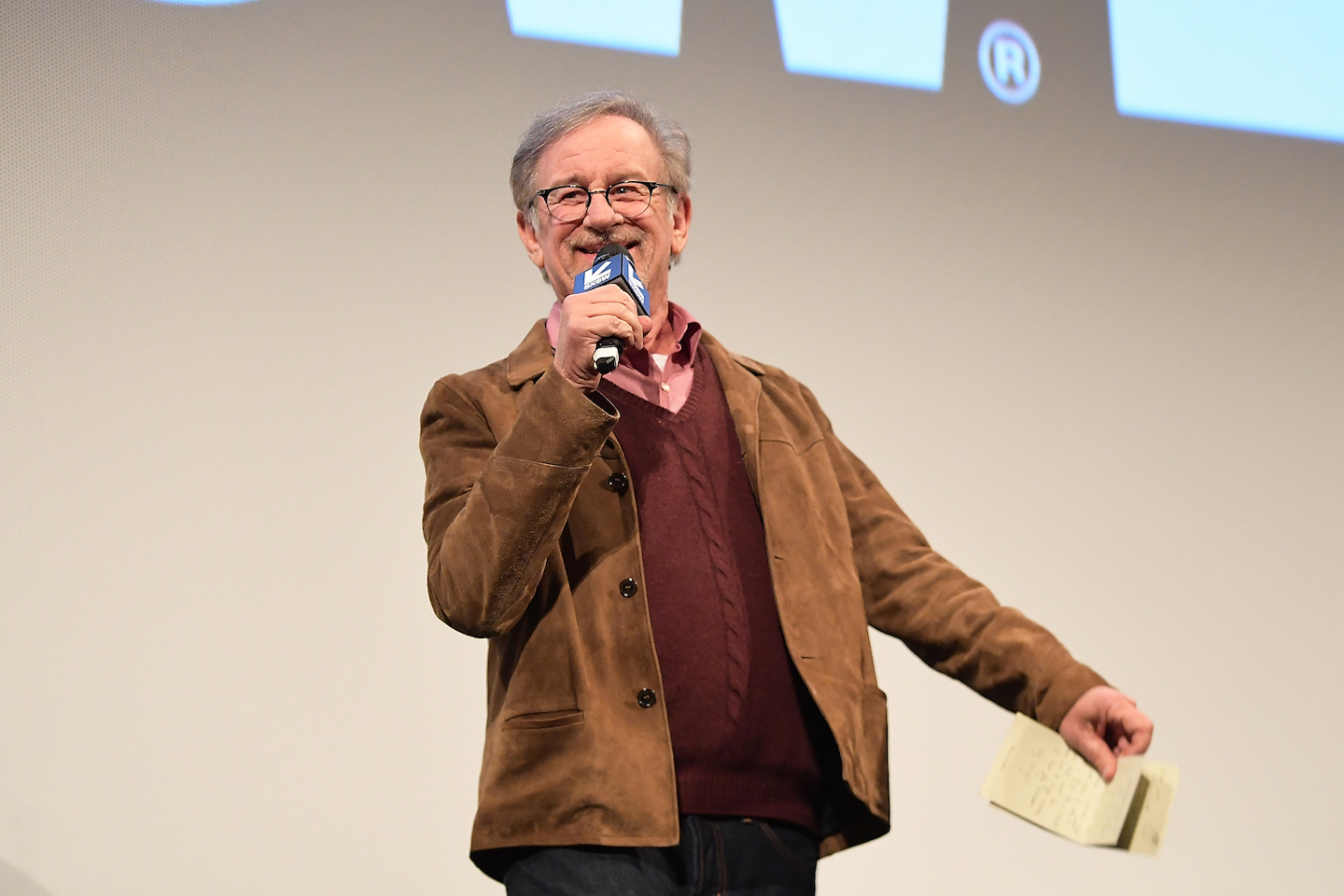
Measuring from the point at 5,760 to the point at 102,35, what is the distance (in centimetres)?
136

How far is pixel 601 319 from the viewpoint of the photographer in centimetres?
142

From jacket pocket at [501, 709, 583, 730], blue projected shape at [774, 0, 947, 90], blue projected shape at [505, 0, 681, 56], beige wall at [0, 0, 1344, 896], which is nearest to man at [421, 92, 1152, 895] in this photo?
jacket pocket at [501, 709, 583, 730]

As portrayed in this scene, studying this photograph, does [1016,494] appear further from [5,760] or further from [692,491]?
[5,760]

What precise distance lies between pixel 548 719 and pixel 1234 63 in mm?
2657

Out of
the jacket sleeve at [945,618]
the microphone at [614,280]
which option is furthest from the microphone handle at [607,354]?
the jacket sleeve at [945,618]

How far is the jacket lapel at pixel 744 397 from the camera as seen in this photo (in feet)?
5.75

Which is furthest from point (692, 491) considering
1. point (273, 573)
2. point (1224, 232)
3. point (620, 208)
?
point (1224, 232)

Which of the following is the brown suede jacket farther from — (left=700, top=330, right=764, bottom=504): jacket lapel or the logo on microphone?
the logo on microphone

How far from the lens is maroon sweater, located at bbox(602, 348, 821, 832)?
1.59m

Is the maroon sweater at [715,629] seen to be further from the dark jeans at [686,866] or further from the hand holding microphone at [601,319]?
the hand holding microphone at [601,319]

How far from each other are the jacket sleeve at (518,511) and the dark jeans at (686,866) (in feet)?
0.90

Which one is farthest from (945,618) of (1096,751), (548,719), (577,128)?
(577,128)

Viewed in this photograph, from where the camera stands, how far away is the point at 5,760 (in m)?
2.54

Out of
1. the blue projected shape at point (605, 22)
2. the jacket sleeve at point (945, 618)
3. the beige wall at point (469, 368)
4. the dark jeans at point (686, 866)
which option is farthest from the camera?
the blue projected shape at point (605, 22)
